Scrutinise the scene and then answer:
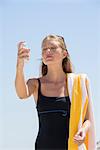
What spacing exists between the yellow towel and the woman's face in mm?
102

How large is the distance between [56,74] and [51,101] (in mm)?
153

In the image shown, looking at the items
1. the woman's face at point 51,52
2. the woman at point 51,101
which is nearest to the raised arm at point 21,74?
the woman at point 51,101

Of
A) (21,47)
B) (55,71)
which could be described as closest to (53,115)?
(55,71)

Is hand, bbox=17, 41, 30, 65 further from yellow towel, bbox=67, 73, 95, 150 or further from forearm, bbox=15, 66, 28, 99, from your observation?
yellow towel, bbox=67, 73, 95, 150

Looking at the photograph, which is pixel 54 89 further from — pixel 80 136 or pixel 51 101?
pixel 80 136

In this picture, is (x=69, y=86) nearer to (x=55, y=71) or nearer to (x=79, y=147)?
(x=55, y=71)

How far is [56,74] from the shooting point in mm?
1483

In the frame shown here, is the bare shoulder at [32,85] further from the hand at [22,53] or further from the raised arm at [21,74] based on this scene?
the hand at [22,53]

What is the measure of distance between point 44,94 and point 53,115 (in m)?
0.10

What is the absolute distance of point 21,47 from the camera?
134 cm

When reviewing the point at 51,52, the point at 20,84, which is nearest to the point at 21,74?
the point at 20,84

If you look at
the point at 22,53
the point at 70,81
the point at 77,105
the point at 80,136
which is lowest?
the point at 80,136

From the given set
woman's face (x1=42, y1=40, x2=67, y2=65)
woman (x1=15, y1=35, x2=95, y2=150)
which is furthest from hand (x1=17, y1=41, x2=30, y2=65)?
woman's face (x1=42, y1=40, x2=67, y2=65)

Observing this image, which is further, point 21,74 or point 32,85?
point 32,85
